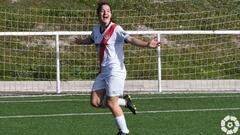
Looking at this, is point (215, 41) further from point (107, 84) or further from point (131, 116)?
point (107, 84)

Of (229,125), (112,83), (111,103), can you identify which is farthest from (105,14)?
(229,125)

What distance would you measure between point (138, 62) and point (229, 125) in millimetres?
8458

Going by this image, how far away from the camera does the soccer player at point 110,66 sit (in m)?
9.51

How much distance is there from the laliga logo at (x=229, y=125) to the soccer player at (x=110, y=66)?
5.35 ft

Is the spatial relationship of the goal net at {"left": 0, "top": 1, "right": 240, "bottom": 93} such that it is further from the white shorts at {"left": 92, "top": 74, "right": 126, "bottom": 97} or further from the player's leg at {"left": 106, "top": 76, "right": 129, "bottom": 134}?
the player's leg at {"left": 106, "top": 76, "right": 129, "bottom": 134}

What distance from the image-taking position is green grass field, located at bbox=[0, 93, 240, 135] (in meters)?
10.5

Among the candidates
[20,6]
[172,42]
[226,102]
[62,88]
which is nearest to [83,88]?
[62,88]

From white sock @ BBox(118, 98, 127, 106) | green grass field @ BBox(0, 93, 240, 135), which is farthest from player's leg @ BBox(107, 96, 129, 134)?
green grass field @ BBox(0, 93, 240, 135)

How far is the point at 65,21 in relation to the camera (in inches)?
891

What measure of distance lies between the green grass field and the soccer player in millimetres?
756

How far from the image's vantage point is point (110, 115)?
12.1 m

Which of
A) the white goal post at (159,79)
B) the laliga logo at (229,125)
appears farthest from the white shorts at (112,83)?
the white goal post at (159,79)

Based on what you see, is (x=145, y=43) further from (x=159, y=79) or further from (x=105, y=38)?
(x=159, y=79)

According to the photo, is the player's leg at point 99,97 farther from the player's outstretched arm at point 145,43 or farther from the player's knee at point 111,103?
the player's outstretched arm at point 145,43
